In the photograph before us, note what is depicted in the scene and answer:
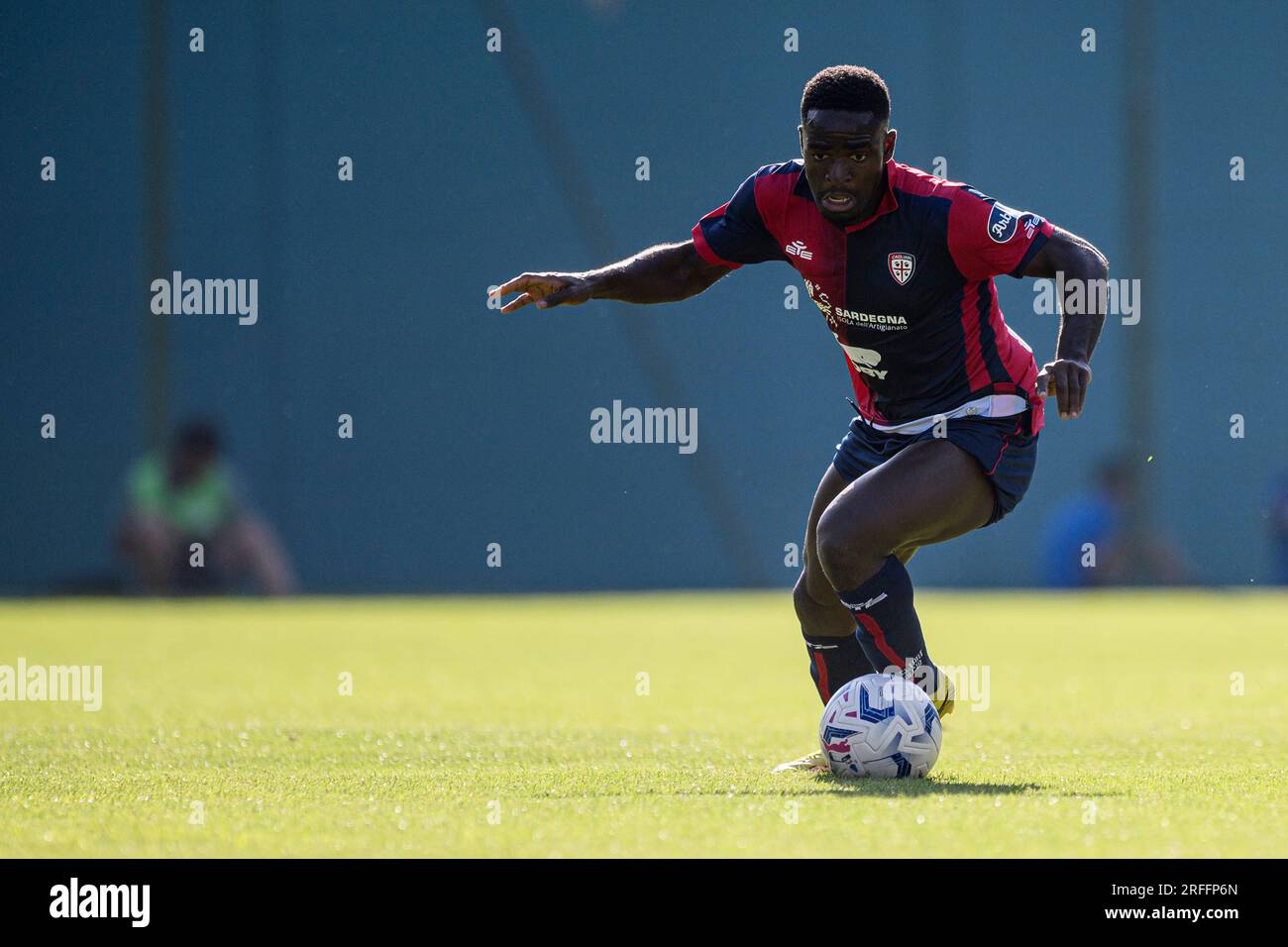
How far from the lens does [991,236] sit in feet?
20.5

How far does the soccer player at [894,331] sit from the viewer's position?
6.22 meters

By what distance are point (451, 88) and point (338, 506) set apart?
205 inches

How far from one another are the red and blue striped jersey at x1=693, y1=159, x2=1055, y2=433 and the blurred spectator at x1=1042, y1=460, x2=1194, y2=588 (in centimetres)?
1555

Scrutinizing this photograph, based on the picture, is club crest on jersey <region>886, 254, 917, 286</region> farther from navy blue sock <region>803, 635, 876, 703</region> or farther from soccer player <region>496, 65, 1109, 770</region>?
navy blue sock <region>803, 635, 876, 703</region>

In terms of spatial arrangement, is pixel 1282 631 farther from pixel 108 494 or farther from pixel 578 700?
pixel 108 494

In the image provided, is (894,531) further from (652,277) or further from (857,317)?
(652,277)

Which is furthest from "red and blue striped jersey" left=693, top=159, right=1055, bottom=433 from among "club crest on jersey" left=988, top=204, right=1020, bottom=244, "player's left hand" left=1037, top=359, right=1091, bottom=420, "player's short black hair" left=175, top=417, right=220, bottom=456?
"player's short black hair" left=175, top=417, right=220, bottom=456

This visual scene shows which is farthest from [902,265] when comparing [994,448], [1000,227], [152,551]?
[152,551]

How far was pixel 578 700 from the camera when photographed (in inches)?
390

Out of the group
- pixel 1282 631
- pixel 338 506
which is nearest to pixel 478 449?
pixel 338 506

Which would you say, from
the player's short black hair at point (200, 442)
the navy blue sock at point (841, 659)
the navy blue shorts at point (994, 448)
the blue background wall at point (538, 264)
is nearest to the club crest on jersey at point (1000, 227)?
the navy blue shorts at point (994, 448)

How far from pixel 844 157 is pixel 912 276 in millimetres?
492

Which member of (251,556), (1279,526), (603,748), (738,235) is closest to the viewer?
(738,235)

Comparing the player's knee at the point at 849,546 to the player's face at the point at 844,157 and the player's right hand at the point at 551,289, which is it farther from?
the player's right hand at the point at 551,289
